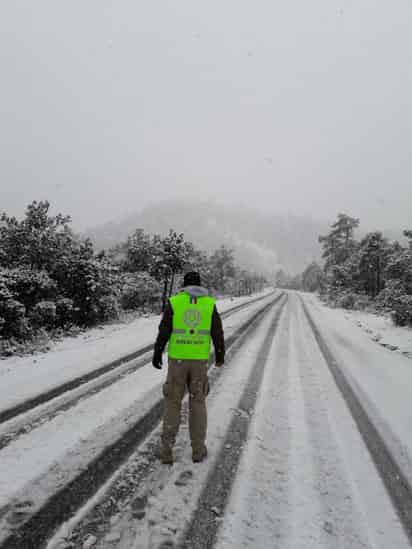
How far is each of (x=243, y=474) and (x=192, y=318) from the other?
1792 millimetres

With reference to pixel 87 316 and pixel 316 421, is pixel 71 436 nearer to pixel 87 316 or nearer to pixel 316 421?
pixel 316 421

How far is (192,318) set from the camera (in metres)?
3.26

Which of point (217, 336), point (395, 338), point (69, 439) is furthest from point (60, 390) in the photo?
point (395, 338)

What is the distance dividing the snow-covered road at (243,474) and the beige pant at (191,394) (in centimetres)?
36

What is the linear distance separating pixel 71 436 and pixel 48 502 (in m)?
1.15

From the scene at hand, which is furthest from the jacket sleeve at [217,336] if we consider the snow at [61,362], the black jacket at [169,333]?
the snow at [61,362]

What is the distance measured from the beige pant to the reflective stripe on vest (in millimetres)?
107

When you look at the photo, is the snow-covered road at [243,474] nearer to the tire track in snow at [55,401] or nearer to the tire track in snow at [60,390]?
the tire track in snow at [55,401]

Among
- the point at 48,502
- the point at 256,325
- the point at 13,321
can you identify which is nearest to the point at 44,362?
the point at 13,321

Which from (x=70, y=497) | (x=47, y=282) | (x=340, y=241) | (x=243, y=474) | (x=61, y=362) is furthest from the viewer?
(x=340, y=241)

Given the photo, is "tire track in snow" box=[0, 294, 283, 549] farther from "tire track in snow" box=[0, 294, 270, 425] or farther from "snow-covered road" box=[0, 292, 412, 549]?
"tire track in snow" box=[0, 294, 270, 425]

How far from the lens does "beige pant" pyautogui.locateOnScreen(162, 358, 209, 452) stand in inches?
126

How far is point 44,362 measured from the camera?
682 cm

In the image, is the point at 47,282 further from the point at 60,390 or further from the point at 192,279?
the point at 192,279
